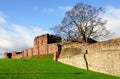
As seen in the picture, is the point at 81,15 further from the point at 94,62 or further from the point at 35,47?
the point at 94,62

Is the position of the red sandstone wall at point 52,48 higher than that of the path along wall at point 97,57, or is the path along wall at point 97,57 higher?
the red sandstone wall at point 52,48

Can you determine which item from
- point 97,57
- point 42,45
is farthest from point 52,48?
point 97,57

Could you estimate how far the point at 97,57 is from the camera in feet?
107

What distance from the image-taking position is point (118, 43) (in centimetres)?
3077

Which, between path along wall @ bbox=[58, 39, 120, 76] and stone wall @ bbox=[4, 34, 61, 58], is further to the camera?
stone wall @ bbox=[4, 34, 61, 58]

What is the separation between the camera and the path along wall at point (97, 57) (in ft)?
98.6

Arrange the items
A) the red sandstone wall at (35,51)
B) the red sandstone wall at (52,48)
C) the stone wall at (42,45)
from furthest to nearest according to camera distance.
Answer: the red sandstone wall at (35,51)
the stone wall at (42,45)
the red sandstone wall at (52,48)

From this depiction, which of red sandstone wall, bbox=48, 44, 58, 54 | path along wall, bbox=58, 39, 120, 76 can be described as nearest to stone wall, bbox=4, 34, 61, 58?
red sandstone wall, bbox=48, 44, 58, 54

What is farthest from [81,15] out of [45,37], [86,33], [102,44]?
[102,44]

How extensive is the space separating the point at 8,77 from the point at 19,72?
10.2 feet

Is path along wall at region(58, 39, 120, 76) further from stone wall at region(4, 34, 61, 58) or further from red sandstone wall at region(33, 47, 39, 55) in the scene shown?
red sandstone wall at region(33, 47, 39, 55)

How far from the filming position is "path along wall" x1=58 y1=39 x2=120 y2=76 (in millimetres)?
30047

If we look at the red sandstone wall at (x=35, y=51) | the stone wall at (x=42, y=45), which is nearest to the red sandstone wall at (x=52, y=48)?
the stone wall at (x=42, y=45)

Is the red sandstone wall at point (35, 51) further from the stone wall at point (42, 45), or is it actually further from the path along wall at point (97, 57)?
the path along wall at point (97, 57)
